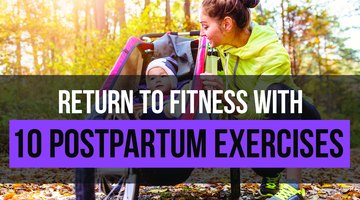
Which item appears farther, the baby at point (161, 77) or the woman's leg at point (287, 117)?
the baby at point (161, 77)

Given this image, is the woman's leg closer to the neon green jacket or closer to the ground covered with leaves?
the neon green jacket

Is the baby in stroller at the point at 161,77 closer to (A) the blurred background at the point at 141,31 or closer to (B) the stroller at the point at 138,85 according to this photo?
(B) the stroller at the point at 138,85

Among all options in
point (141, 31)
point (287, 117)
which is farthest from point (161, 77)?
point (141, 31)

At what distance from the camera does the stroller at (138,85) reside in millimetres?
2316

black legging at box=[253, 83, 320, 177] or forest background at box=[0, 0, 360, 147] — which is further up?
forest background at box=[0, 0, 360, 147]

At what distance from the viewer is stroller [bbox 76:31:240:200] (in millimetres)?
2316

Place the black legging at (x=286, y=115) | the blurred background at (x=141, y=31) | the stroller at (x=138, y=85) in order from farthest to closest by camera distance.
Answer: the blurred background at (x=141, y=31) → the black legging at (x=286, y=115) → the stroller at (x=138, y=85)

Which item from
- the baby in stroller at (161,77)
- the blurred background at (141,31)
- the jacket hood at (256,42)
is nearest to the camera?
the jacket hood at (256,42)

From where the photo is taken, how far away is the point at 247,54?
8.68ft

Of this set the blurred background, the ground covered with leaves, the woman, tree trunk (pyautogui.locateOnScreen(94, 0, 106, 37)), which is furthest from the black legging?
tree trunk (pyautogui.locateOnScreen(94, 0, 106, 37))

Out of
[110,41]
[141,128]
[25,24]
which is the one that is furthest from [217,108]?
[25,24]

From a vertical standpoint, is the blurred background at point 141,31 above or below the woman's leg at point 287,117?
above

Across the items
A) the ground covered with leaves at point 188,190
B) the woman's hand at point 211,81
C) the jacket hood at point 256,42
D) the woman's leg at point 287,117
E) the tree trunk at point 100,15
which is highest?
the tree trunk at point 100,15

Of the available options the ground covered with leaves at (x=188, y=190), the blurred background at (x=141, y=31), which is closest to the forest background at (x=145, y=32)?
the blurred background at (x=141, y=31)
